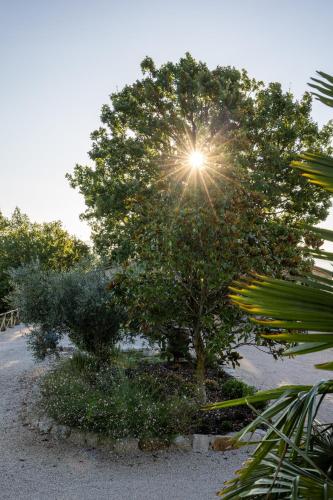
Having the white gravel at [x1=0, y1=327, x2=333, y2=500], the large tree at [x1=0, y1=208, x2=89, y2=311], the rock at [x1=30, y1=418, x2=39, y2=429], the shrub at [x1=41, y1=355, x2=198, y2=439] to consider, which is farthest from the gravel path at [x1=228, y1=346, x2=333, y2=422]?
the large tree at [x1=0, y1=208, x2=89, y2=311]

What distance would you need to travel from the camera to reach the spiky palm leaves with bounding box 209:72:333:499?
142 centimetres

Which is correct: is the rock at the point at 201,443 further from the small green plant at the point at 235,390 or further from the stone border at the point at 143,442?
the small green plant at the point at 235,390

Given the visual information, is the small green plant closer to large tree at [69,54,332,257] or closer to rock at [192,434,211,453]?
rock at [192,434,211,453]

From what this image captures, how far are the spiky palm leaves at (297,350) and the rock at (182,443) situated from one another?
5639 millimetres

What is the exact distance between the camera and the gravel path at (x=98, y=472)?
18.9ft

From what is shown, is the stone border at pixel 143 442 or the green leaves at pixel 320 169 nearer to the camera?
the green leaves at pixel 320 169

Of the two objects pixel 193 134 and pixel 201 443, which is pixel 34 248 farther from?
pixel 201 443

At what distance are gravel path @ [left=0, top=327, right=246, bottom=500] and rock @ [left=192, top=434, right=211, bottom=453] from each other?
0.14 meters

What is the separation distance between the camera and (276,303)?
144 cm

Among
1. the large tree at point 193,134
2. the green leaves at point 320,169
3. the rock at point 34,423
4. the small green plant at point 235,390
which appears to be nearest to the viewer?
the green leaves at point 320,169

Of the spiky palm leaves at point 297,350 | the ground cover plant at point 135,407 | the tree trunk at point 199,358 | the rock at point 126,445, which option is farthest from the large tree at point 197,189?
the spiky palm leaves at point 297,350

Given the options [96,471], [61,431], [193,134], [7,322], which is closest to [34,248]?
[7,322]

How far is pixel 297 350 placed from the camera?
1599 mm

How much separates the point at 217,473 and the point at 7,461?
311 centimetres
